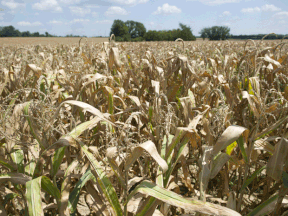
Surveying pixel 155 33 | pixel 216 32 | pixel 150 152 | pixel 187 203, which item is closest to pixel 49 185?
pixel 150 152

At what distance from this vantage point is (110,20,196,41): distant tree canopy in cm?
5281

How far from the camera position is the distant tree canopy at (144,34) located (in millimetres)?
52809

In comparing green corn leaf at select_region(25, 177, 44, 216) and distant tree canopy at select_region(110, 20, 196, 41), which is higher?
distant tree canopy at select_region(110, 20, 196, 41)

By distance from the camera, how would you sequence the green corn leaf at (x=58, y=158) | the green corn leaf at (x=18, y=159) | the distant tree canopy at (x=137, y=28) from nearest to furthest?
1. the green corn leaf at (x=58, y=158)
2. the green corn leaf at (x=18, y=159)
3. the distant tree canopy at (x=137, y=28)

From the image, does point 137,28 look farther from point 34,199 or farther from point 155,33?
point 34,199

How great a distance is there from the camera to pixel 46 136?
4.82 ft

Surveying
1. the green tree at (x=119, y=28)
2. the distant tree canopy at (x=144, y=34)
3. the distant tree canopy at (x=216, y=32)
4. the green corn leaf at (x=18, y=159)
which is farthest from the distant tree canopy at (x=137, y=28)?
the green corn leaf at (x=18, y=159)

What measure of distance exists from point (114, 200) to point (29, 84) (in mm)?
2844

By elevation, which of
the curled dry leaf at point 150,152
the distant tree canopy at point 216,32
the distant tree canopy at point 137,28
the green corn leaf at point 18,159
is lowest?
the green corn leaf at point 18,159

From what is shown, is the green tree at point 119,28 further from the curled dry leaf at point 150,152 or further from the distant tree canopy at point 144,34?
the curled dry leaf at point 150,152

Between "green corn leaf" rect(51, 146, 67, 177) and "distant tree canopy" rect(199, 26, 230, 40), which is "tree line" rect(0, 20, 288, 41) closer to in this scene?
"distant tree canopy" rect(199, 26, 230, 40)

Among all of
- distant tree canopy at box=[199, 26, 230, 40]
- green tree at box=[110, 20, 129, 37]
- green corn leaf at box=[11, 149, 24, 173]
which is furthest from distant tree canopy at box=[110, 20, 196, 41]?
green corn leaf at box=[11, 149, 24, 173]

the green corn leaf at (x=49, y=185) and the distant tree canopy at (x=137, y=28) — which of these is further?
the distant tree canopy at (x=137, y=28)

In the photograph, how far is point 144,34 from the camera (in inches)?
2869
